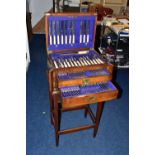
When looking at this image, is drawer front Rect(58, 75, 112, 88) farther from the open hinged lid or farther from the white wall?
the white wall

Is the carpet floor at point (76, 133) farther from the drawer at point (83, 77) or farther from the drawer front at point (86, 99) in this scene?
the drawer at point (83, 77)

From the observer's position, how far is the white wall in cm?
414

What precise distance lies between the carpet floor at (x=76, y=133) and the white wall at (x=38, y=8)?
7.13 feet

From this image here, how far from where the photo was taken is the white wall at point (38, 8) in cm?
414

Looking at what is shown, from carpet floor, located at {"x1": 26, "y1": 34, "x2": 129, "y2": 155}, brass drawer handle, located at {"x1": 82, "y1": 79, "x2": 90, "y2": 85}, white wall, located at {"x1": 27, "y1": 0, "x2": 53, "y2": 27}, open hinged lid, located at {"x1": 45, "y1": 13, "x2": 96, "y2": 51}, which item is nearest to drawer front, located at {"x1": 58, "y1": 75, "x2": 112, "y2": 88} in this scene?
brass drawer handle, located at {"x1": 82, "y1": 79, "x2": 90, "y2": 85}

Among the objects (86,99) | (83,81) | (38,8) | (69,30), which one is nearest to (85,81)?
(83,81)

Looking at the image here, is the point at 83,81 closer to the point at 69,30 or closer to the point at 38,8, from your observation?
the point at 69,30

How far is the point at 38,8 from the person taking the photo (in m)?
4.21

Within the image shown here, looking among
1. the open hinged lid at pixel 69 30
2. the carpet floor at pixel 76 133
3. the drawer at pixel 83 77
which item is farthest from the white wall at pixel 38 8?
the drawer at pixel 83 77

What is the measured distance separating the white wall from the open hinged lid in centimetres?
315

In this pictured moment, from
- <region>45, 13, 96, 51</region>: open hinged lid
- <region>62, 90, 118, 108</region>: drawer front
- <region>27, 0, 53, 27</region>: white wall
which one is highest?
<region>27, 0, 53, 27</region>: white wall

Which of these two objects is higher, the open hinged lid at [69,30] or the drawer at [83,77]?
the open hinged lid at [69,30]
